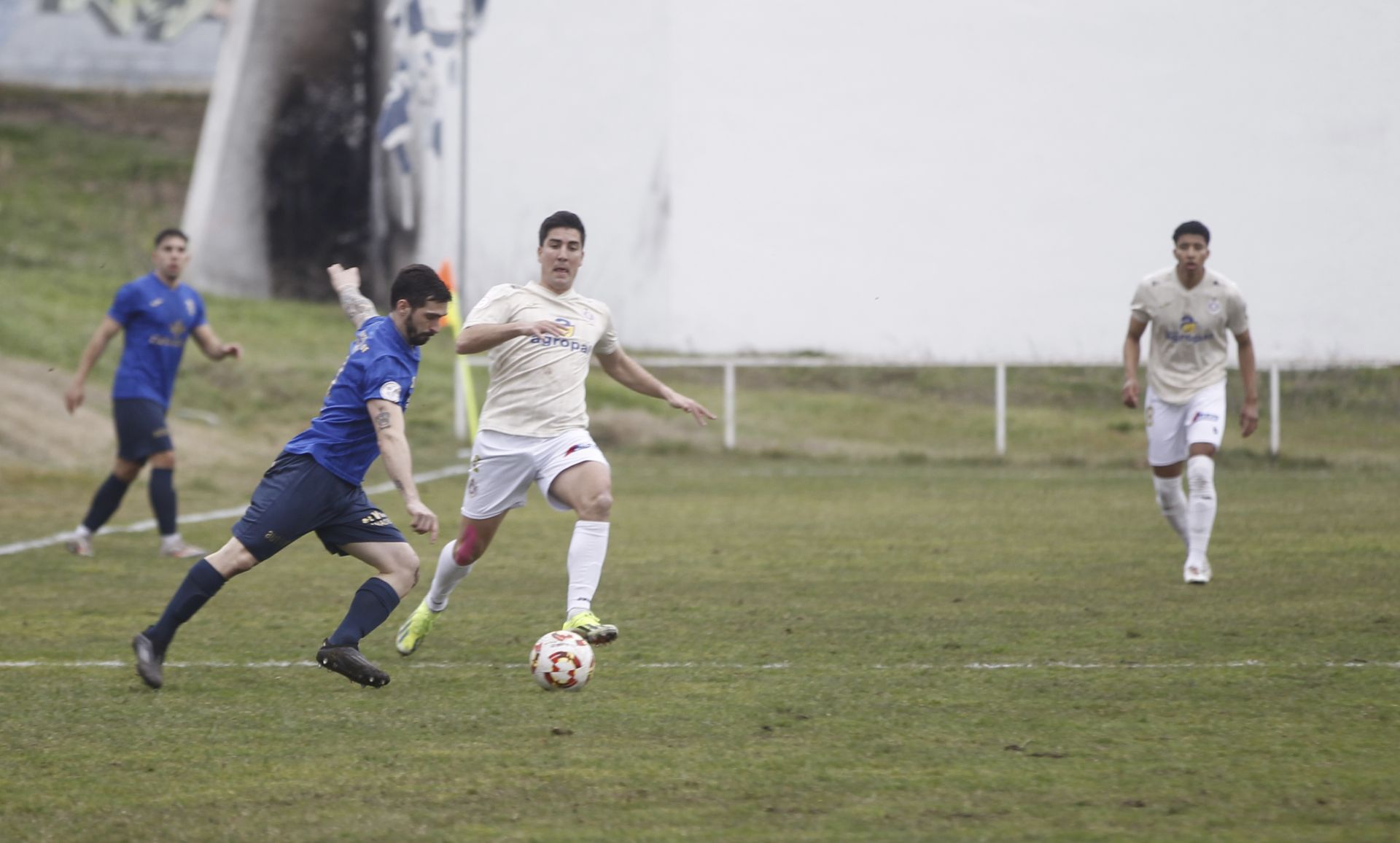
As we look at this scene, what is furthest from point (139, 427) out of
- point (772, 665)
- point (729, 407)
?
point (729, 407)

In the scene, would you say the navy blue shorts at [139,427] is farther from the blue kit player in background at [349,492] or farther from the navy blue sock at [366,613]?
the navy blue sock at [366,613]

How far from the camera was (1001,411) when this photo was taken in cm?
2159

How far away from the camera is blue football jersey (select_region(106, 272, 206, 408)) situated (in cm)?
1099

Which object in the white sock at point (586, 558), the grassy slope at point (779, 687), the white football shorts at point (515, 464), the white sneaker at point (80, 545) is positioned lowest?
the grassy slope at point (779, 687)

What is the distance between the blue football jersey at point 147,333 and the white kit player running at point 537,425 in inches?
169

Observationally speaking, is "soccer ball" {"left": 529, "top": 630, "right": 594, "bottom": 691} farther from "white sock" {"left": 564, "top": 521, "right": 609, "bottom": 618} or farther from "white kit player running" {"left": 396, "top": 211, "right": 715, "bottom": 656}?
"white kit player running" {"left": 396, "top": 211, "right": 715, "bottom": 656}

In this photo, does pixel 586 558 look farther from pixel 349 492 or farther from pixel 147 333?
pixel 147 333

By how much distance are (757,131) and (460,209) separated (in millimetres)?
5832

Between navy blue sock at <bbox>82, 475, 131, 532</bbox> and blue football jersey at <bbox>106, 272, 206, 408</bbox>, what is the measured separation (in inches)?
25.1

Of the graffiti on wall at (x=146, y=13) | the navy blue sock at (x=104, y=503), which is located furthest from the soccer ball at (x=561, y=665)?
the graffiti on wall at (x=146, y=13)

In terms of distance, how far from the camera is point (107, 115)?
1508 inches

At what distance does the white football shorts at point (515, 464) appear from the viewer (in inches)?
290

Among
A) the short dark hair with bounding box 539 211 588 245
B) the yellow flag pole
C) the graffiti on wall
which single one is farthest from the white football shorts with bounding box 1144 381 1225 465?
the graffiti on wall

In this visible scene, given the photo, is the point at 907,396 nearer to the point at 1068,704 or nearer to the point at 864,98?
the point at 864,98
